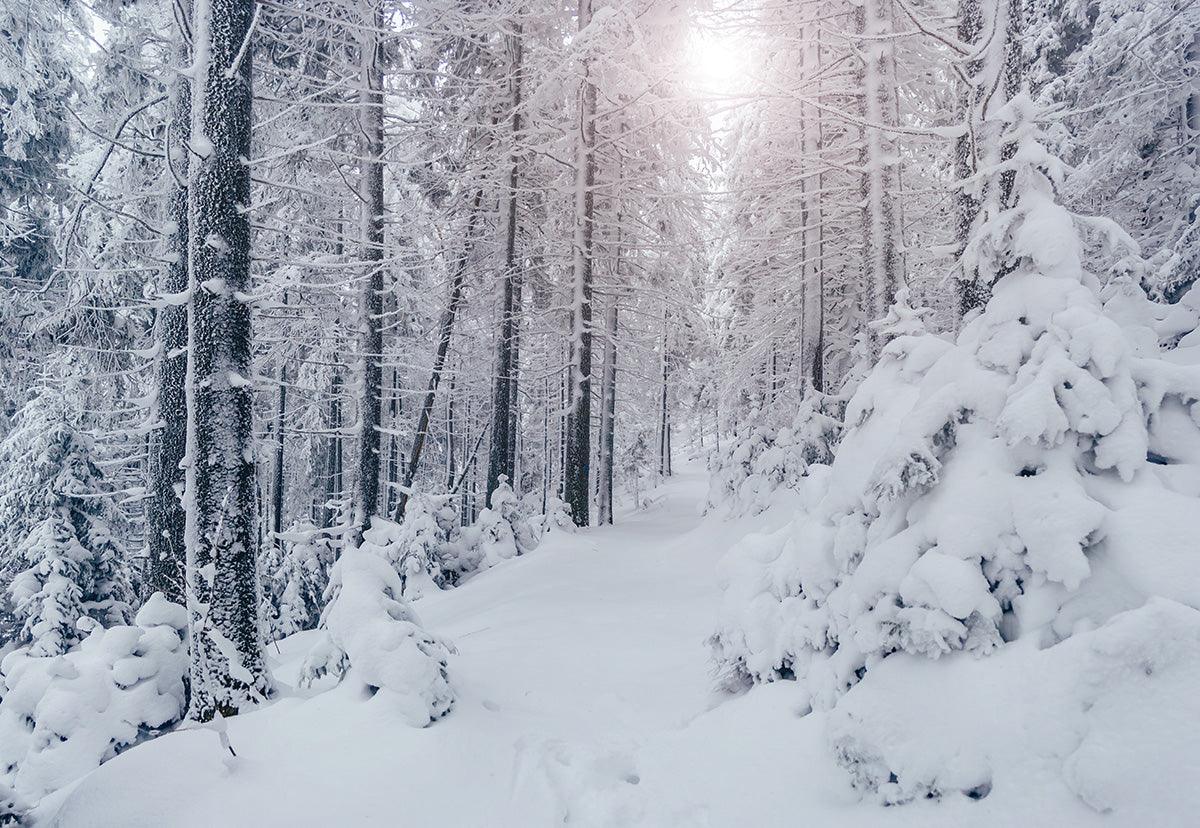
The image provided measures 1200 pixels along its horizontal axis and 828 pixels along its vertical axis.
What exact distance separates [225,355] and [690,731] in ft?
14.5

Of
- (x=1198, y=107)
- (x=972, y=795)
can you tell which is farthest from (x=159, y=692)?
(x=1198, y=107)

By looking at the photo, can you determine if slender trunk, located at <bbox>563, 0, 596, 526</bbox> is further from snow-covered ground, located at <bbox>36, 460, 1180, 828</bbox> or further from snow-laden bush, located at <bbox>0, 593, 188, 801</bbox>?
snow-laden bush, located at <bbox>0, 593, 188, 801</bbox>

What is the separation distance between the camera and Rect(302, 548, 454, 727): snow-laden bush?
365 centimetres

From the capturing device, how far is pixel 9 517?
1178 centimetres

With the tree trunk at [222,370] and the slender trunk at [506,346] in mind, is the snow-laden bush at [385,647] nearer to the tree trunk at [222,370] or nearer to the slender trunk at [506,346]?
the tree trunk at [222,370]

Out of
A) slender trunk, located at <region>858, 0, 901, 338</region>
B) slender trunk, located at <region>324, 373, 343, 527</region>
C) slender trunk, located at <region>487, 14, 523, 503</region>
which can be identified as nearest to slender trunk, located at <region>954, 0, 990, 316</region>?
slender trunk, located at <region>858, 0, 901, 338</region>

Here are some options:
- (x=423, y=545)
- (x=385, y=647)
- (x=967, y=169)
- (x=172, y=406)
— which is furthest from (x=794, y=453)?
(x=172, y=406)

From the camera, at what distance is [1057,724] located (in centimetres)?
210

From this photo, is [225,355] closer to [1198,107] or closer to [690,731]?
[690,731]

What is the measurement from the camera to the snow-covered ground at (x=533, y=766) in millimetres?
2686

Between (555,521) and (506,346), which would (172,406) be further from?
(506,346)

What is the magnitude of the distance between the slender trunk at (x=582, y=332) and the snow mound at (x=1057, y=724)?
411 inches

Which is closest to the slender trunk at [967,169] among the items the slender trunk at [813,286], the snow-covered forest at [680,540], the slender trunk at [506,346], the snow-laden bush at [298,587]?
the snow-covered forest at [680,540]

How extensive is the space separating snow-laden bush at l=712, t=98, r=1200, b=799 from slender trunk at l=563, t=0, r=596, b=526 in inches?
375
